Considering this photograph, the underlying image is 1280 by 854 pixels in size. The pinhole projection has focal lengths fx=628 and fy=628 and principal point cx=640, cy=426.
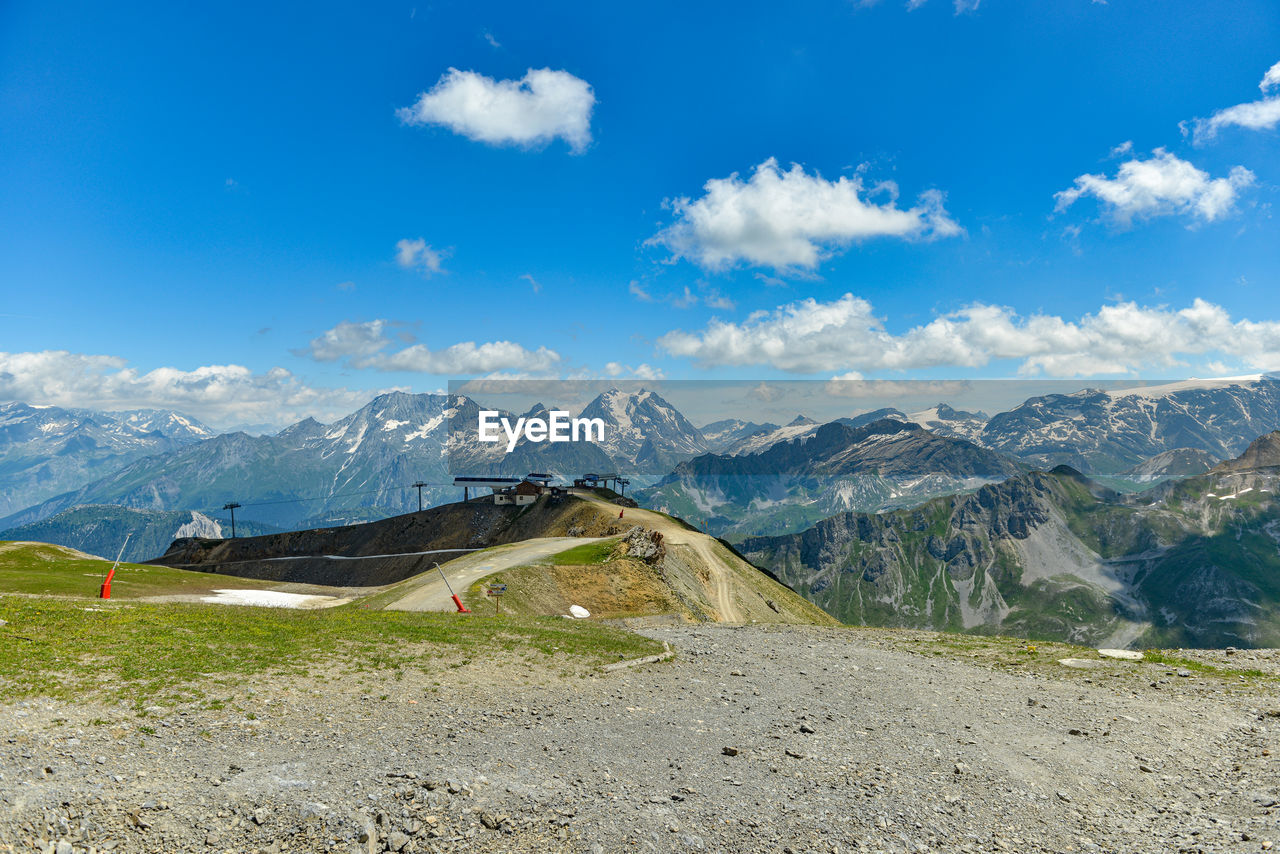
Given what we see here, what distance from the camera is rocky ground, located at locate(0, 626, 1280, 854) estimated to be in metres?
14.7

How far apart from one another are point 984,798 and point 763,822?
6.92 meters

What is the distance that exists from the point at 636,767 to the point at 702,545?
90.3 meters

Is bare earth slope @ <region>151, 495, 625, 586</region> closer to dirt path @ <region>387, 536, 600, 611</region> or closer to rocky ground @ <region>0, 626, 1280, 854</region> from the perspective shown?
dirt path @ <region>387, 536, 600, 611</region>

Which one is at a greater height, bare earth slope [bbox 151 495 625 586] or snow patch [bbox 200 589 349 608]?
snow patch [bbox 200 589 349 608]

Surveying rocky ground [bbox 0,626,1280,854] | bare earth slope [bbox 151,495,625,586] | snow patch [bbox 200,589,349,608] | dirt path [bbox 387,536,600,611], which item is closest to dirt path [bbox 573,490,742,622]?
bare earth slope [bbox 151,495,625,586]

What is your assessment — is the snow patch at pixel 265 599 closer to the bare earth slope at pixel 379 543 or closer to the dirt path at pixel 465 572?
the dirt path at pixel 465 572

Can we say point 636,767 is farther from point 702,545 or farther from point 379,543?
point 379,543

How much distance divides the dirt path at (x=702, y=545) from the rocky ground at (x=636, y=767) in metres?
53.9

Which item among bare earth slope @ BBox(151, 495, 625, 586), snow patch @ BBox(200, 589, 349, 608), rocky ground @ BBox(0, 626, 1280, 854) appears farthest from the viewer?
bare earth slope @ BBox(151, 495, 625, 586)

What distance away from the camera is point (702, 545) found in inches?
4264

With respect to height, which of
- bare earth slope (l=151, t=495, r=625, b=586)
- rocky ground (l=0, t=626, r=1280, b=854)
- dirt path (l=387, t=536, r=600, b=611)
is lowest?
bare earth slope (l=151, t=495, r=625, b=586)

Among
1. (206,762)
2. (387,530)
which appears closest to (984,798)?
(206,762)

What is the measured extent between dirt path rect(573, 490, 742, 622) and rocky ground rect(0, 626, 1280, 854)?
5387 centimetres

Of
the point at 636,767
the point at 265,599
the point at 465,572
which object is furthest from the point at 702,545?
the point at 636,767
